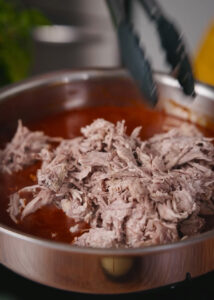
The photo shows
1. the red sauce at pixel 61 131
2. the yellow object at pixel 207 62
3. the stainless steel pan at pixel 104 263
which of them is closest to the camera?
the stainless steel pan at pixel 104 263

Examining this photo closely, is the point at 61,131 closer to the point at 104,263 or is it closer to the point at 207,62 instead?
the point at 104,263

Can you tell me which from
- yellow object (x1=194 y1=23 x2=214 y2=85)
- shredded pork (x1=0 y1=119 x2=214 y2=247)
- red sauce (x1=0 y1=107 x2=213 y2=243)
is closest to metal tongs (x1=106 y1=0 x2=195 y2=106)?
shredded pork (x1=0 y1=119 x2=214 y2=247)

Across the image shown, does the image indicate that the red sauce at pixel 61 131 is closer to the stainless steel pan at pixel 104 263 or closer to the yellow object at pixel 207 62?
the stainless steel pan at pixel 104 263

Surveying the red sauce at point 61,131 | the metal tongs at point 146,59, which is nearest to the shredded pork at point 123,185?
the red sauce at point 61,131

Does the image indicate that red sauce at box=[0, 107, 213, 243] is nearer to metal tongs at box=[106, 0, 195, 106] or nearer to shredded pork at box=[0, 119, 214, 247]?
shredded pork at box=[0, 119, 214, 247]

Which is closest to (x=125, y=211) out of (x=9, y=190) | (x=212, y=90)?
(x=9, y=190)

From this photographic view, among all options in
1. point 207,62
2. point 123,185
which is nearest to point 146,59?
point 123,185

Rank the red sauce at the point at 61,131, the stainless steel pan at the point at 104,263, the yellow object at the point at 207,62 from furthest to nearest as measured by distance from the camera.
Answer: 1. the yellow object at the point at 207,62
2. the red sauce at the point at 61,131
3. the stainless steel pan at the point at 104,263
